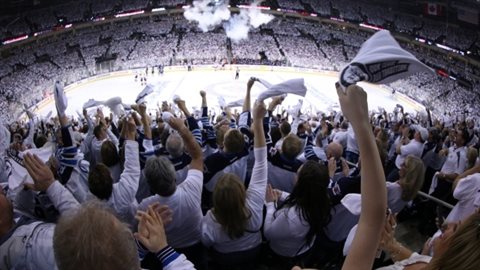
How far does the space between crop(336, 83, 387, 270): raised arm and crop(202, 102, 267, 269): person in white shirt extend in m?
1.72

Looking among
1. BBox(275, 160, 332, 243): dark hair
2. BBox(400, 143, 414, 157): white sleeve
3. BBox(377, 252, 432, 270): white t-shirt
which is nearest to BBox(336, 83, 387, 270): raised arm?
BBox(377, 252, 432, 270): white t-shirt

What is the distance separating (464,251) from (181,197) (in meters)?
2.85

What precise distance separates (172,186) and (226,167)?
170cm

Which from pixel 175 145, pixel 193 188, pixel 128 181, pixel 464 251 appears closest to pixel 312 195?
pixel 193 188

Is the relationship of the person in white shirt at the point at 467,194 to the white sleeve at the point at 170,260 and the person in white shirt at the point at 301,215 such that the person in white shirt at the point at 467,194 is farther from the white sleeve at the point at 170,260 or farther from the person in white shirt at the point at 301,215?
the white sleeve at the point at 170,260

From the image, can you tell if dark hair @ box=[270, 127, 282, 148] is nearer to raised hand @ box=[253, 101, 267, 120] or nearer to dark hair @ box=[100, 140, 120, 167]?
dark hair @ box=[100, 140, 120, 167]

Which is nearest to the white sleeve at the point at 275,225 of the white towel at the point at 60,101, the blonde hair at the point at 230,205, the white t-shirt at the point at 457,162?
the blonde hair at the point at 230,205

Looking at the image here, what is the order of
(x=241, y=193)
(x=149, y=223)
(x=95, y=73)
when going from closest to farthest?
(x=149, y=223), (x=241, y=193), (x=95, y=73)

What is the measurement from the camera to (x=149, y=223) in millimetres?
2541

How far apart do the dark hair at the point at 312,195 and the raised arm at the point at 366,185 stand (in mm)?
1678

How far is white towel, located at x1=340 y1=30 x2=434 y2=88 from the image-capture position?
198 cm

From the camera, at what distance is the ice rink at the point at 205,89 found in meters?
31.9

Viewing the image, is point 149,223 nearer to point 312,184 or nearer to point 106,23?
point 312,184

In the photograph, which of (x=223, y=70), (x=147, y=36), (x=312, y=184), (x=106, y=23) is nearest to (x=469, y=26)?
(x=223, y=70)
